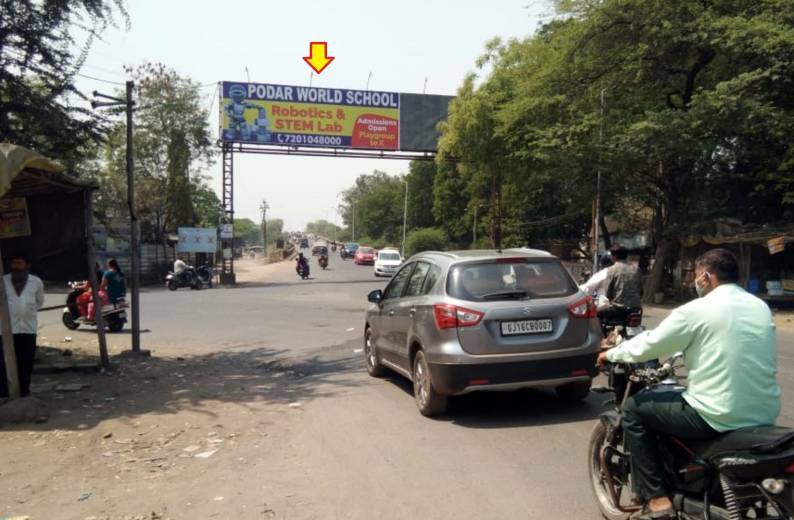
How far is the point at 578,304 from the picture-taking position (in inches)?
261

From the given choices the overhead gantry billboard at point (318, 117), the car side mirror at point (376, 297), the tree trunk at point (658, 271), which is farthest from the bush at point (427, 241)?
the car side mirror at point (376, 297)

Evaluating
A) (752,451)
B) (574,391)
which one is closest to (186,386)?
(574,391)

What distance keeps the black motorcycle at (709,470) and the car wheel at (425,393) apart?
2451mm

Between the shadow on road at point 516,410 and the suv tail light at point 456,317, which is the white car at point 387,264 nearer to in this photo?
the shadow on road at point 516,410

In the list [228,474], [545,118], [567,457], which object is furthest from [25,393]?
[545,118]

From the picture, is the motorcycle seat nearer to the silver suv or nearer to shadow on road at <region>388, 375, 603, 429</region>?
the silver suv

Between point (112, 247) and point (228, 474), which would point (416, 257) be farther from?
point (112, 247)

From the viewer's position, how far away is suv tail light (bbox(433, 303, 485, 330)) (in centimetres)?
632

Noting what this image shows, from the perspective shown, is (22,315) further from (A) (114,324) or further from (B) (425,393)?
(A) (114,324)

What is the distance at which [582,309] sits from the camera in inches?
261

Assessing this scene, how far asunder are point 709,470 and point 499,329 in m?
3.06

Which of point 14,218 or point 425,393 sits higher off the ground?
point 14,218

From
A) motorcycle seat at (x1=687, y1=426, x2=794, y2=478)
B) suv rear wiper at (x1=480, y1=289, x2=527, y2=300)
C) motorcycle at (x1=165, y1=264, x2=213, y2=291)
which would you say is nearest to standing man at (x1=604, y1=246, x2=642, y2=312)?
suv rear wiper at (x1=480, y1=289, x2=527, y2=300)

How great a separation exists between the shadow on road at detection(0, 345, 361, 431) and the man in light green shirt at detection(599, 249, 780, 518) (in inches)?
189
